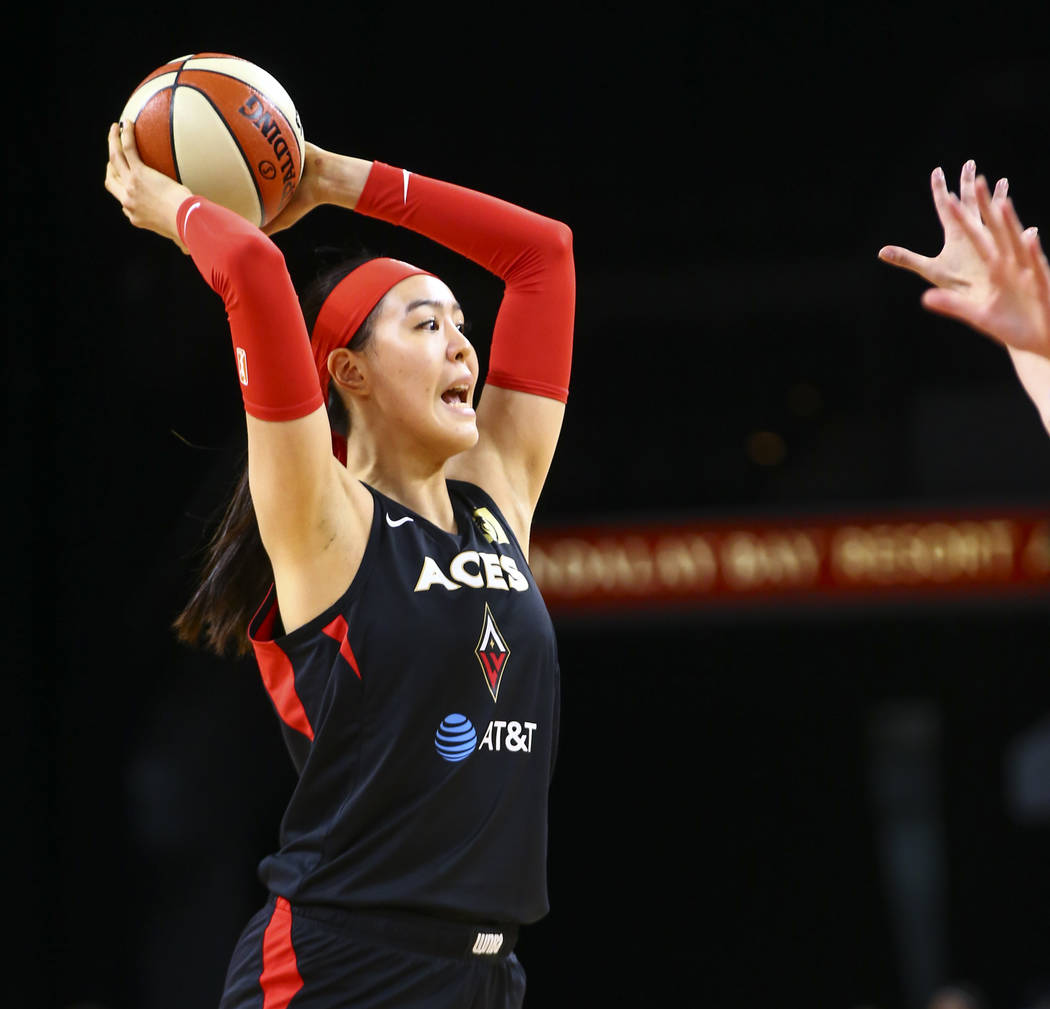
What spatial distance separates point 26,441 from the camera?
27.9 feet

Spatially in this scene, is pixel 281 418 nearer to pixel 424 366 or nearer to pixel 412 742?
pixel 424 366

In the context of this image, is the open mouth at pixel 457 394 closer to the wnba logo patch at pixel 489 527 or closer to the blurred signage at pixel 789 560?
the wnba logo patch at pixel 489 527

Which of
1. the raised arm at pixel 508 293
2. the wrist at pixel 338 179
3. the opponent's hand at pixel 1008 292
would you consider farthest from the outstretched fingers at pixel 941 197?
the wrist at pixel 338 179

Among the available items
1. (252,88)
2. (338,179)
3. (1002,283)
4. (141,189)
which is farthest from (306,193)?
(1002,283)

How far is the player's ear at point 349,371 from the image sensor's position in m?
2.81

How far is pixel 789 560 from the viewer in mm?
8047

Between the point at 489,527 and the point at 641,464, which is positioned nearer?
the point at 489,527

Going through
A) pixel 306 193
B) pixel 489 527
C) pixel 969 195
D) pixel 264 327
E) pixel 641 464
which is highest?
A: pixel 641 464

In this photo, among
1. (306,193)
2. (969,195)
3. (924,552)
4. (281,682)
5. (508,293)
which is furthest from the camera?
(924,552)

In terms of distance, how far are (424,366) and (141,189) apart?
0.57 m

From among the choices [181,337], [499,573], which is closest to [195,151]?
[499,573]

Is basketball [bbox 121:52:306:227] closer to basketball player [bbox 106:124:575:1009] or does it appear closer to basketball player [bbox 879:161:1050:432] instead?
basketball player [bbox 106:124:575:1009]

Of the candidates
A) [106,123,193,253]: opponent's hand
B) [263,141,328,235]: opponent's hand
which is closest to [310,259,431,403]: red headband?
[263,141,328,235]: opponent's hand

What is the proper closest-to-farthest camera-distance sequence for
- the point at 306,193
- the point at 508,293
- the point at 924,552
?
the point at 306,193, the point at 508,293, the point at 924,552
